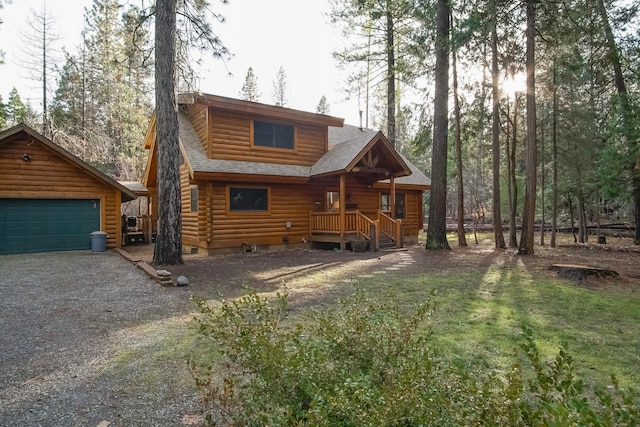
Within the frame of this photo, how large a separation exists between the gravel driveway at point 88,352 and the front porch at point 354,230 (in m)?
7.82

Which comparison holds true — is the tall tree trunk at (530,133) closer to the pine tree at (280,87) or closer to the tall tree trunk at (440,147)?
the tall tree trunk at (440,147)

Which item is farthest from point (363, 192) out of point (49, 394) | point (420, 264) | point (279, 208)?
point (49, 394)

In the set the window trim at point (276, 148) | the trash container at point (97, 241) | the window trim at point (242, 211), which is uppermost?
the window trim at point (276, 148)

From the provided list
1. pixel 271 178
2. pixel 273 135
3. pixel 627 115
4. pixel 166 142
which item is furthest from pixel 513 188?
pixel 166 142

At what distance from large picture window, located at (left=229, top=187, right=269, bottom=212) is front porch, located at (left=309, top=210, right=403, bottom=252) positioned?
2.29 meters

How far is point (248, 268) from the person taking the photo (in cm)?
960

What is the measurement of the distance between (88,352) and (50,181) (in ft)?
39.0

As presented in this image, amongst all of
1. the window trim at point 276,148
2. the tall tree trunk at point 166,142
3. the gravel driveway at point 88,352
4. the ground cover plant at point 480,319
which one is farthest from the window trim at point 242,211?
the gravel driveway at point 88,352

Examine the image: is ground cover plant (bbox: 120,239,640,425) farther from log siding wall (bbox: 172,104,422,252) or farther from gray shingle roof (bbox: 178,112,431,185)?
gray shingle roof (bbox: 178,112,431,185)

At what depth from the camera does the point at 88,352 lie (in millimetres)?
3885

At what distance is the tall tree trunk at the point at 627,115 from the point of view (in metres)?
10.6

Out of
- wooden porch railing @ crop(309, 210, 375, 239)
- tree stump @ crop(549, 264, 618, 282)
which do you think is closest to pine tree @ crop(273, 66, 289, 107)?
wooden porch railing @ crop(309, 210, 375, 239)

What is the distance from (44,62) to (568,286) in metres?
37.2

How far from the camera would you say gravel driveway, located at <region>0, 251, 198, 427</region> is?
2.72 metres
